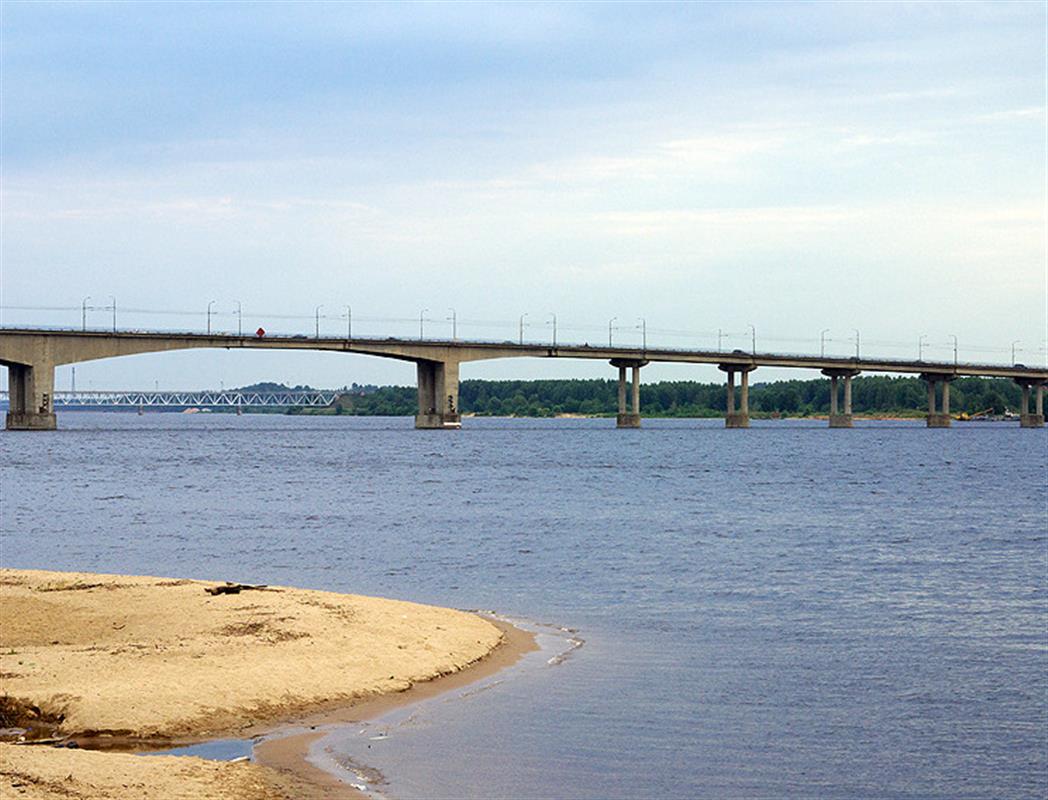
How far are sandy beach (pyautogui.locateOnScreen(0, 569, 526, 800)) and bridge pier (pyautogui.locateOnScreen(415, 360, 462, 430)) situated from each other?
13935 centimetres

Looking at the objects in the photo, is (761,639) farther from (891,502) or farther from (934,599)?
(891,502)

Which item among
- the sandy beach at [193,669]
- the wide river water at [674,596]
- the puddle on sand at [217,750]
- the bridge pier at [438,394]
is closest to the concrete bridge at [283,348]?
the bridge pier at [438,394]

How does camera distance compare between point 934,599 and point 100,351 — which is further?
point 100,351

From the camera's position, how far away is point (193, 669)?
68.4 feet

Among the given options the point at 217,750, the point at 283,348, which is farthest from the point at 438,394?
the point at 217,750

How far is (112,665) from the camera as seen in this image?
20.8 meters

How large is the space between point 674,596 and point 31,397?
12882cm

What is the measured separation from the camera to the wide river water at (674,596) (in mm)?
18094

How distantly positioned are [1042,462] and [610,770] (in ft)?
362

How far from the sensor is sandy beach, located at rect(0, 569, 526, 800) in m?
15.8

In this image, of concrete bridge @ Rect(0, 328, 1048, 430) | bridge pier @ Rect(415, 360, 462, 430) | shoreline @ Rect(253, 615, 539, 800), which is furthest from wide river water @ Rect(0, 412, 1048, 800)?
bridge pier @ Rect(415, 360, 462, 430)

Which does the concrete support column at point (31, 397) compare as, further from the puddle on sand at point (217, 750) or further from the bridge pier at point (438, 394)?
the puddle on sand at point (217, 750)

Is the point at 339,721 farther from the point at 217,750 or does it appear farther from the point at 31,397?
the point at 31,397

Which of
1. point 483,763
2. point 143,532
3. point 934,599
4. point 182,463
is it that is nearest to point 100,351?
point 182,463
